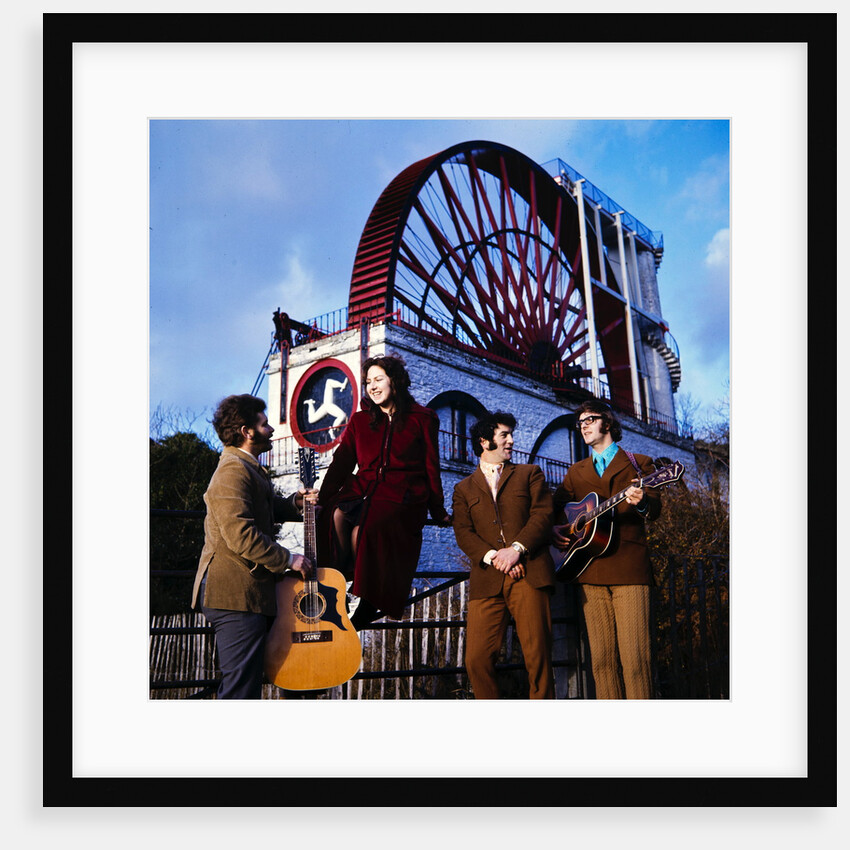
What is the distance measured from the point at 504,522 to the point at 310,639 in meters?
1.10

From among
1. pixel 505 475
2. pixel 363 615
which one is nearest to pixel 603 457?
pixel 505 475

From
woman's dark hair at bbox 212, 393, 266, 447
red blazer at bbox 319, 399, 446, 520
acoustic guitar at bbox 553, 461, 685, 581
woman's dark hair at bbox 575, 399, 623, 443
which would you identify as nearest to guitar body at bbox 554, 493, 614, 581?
acoustic guitar at bbox 553, 461, 685, 581

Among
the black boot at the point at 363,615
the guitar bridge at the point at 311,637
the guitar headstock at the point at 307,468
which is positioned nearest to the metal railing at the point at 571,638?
the black boot at the point at 363,615

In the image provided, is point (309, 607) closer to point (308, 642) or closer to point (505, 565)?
point (308, 642)

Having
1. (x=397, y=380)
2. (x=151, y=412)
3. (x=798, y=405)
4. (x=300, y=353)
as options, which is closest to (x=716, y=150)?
(x=798, y=405)

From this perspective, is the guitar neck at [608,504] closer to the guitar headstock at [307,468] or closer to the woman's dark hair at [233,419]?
the guitar headstock at [307,468]

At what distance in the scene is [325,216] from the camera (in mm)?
4449

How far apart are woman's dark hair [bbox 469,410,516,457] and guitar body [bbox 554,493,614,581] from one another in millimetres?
522

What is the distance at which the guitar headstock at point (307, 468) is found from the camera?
4.12 m

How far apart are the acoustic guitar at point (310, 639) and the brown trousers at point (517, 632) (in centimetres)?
57

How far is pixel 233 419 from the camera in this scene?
4109 millimetres

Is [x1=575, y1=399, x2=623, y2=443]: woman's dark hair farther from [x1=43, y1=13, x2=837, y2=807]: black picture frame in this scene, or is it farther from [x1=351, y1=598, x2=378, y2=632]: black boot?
[x1=351, y1=598, x2=378, y2=632]: black boot
